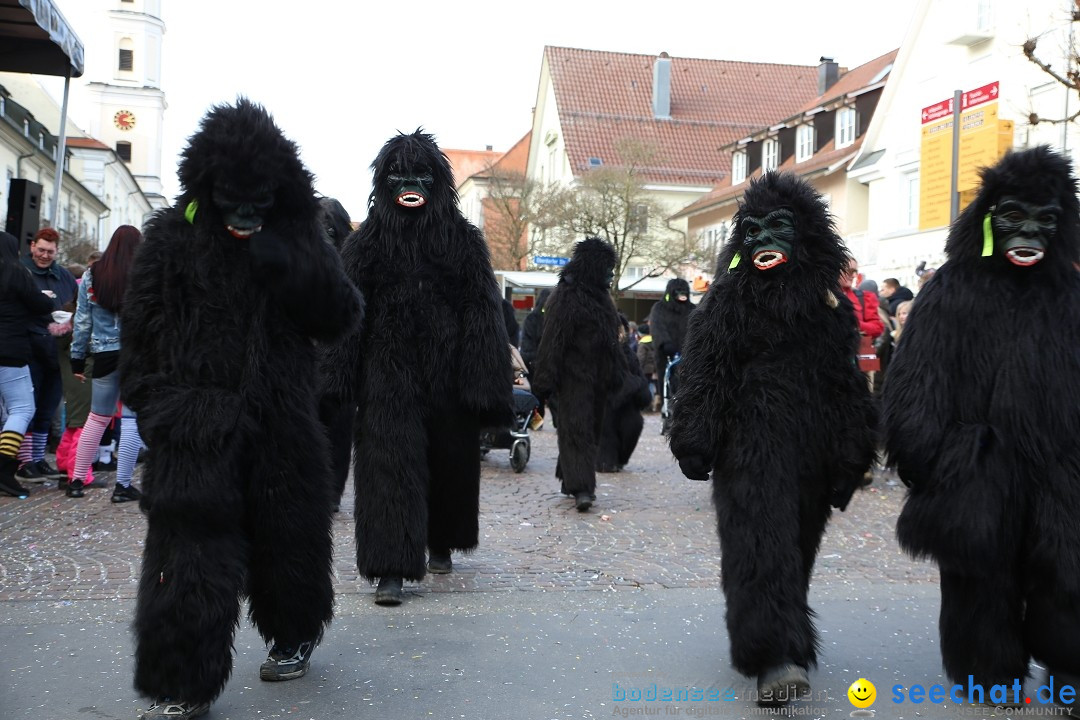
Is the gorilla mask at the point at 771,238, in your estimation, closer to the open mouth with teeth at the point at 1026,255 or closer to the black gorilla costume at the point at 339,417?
the open mouth with teeth at the point at 1026,255

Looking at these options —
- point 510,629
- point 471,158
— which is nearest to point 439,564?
point 510,629

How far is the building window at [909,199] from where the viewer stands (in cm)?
2992

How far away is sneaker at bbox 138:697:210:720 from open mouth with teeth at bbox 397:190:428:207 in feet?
10.4

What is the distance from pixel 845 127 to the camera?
3619 cm

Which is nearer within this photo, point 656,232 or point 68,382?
point 68,382

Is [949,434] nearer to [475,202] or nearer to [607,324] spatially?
[607,324]

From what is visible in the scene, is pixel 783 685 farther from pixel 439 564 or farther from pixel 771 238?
pixel 439 564

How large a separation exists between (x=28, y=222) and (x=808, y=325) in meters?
9.76

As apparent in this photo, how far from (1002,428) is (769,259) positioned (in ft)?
3.89

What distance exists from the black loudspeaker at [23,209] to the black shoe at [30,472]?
2615 mm

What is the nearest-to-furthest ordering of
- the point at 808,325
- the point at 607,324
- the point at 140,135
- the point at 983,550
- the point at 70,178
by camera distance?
1. the point at 983,550
2. the point at 808,325
3. the point at 607,324
4. the point at 70,178
5. the point at 140,135

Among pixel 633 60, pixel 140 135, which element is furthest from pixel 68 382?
pixel 140 135

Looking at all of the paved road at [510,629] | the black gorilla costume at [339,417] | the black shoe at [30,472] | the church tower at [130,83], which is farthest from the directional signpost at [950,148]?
the church tower at [130,83]

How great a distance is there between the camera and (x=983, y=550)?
4.41 meters
